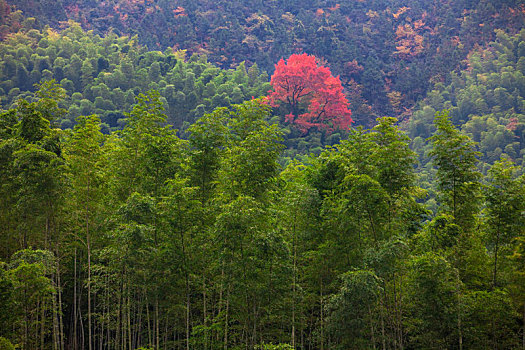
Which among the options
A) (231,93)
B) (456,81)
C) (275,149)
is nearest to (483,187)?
(275,149)

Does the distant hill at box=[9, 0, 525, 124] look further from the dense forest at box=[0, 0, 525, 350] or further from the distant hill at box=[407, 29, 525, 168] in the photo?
the dense forest at box=[0, 0, 525, 350]

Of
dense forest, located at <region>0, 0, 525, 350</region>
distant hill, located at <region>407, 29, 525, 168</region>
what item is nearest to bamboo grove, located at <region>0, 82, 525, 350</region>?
dense forest, located at <region>0, 0, 525, 350</region>

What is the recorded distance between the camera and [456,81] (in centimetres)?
4762

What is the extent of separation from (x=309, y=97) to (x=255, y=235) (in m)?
24.7

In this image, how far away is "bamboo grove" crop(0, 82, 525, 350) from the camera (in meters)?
12.4

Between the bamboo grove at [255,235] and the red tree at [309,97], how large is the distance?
1907 centimetres

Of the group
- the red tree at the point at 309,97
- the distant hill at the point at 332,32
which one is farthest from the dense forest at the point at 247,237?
the distant hill at the point at 332,32

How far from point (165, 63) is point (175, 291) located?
1159 inches

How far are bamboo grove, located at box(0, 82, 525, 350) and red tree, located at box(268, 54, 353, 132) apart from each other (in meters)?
19.1

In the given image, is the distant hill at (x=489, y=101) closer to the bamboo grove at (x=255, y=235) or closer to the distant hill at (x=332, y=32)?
the distant hill at (x=332, y=32)

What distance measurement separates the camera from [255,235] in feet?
39.4

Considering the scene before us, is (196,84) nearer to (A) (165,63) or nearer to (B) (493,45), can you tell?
(A) (165,63)

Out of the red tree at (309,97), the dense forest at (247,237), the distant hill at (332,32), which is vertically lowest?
the dense forest at (247,237)

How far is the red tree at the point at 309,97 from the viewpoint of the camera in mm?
34438
